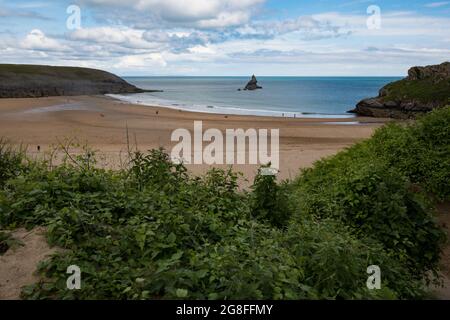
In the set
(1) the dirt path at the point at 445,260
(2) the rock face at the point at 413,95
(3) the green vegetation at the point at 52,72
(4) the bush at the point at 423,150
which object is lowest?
(1) the dirt path at the point at 445,260

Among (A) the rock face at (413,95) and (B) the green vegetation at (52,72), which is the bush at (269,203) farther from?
(B) the green vegetation at (52,72)

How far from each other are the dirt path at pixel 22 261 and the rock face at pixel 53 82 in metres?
64.3

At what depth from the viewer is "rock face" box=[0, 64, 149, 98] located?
6581 centimetres

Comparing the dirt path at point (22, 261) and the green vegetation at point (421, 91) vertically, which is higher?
the green vegetation at point (421, 91)

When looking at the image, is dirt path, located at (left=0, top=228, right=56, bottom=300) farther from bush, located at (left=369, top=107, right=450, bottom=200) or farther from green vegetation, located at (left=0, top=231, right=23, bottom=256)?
bush, located at (left=369, top=107, right=450, bottom=200)

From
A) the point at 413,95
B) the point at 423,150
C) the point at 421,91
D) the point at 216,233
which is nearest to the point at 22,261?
the point at 216,233

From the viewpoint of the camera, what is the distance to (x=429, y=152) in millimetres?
8359

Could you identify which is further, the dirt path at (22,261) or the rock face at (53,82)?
the rock face at (53,82)

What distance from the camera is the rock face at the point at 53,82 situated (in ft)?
216

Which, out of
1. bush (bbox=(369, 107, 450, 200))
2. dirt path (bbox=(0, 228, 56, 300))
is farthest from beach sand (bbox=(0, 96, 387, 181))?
dirt path (bbox=(0, 228, 56, 300))

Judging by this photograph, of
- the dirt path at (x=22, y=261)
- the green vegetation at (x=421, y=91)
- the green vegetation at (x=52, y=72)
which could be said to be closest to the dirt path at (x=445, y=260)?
the dirt path at (x=22, y=261)

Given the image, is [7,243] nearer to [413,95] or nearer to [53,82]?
[413,95]

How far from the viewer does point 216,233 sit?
5.02 meters
